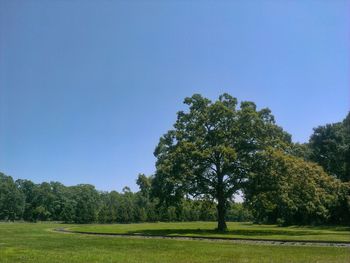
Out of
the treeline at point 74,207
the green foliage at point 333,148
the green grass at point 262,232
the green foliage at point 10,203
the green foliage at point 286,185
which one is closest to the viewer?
the green grass at point 262,232

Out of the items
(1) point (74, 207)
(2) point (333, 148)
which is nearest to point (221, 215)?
(2) point (333, 148)

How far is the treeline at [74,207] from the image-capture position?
110188 mm

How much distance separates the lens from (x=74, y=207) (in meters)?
123

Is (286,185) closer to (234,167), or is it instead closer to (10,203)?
(234,167)

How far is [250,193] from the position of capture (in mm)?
45500

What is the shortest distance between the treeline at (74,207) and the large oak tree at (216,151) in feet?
182

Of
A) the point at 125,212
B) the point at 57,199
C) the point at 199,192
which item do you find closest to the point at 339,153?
the point at 199,192

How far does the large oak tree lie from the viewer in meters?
46.1

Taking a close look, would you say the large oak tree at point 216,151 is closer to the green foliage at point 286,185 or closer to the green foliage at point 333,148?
the green foliage at point 286,185

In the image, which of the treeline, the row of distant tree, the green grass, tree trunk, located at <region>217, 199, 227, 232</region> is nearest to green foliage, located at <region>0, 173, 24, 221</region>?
the treeline

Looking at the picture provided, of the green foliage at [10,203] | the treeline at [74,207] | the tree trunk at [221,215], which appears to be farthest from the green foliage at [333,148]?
the green foliage at [10,203]

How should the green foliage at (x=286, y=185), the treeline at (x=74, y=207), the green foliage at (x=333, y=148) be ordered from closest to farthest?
the green foliage at (x=286, y=185) → the green foliage at (x=333, y=148) → the treeline at (x=74, y=207)

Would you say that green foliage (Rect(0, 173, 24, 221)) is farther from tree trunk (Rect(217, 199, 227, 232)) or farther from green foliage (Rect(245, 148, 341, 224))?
green foliage (Rect(245, 148, 341, 224))

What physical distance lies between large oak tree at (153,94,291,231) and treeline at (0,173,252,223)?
5549cm
